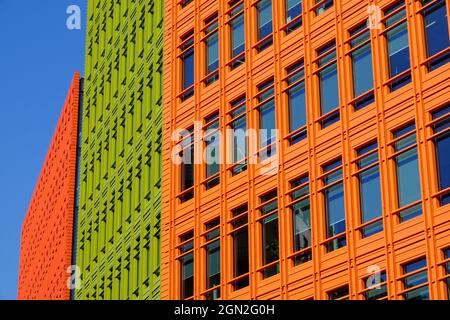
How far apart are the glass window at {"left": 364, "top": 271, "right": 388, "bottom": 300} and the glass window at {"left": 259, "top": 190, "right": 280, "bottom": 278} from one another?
590cm

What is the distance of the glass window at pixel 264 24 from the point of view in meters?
51.2

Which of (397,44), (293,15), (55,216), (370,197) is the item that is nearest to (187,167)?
(293,15)

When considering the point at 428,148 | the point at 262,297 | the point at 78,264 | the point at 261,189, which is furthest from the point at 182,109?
the point at 78,264

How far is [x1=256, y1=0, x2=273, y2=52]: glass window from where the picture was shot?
51.2 m

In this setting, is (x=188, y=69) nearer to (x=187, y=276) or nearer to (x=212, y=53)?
(x=212, y=53)

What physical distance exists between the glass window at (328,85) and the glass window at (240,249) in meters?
5.51

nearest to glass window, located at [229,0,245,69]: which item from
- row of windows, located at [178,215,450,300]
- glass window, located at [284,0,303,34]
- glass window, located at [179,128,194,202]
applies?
glass window, located at [284,0,303,34]

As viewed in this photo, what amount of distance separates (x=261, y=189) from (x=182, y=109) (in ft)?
30.6

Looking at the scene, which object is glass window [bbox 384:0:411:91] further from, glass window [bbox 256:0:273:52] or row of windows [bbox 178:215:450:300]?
glass window [bbox 256:0:273:52]

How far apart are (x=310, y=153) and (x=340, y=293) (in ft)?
19.7

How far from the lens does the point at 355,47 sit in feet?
148

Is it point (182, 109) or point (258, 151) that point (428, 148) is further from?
point (182, 109)

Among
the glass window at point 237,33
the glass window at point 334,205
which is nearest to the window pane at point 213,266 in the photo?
the glass window at point 334,205

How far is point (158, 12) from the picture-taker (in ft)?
207
